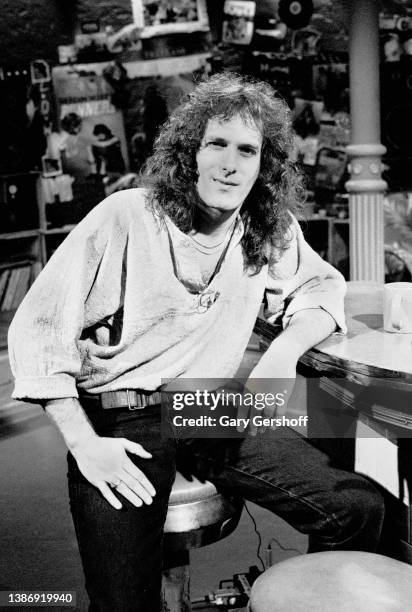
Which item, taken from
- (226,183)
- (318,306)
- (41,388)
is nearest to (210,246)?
(226,183)

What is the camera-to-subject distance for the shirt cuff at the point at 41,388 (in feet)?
4.18

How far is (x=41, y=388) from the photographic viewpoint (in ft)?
4.19

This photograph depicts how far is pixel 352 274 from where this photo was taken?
3727mm

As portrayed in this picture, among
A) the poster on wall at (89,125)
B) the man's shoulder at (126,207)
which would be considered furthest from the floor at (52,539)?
the poster on wall at (89,125)

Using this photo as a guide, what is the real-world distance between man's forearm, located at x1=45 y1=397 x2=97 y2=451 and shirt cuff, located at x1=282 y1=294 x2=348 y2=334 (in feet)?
1.58

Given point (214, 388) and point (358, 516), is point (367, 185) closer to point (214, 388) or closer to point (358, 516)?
point (214, 388)

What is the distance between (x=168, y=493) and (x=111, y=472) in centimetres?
12

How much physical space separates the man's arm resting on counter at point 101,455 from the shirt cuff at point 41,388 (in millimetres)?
23

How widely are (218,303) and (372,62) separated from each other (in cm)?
242

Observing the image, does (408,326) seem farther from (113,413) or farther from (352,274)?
(352,274)

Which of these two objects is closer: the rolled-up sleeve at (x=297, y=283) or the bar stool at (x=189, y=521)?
the bar stool at (x=189, y=521)

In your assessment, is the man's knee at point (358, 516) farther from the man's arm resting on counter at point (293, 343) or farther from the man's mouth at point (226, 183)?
the man's mouth at point (226, 183)

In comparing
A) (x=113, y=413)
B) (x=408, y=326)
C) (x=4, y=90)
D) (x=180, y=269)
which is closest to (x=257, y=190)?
(x=180, y=269)

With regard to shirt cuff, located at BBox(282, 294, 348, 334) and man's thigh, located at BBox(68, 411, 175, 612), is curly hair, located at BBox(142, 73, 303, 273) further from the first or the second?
man's thigh, located at BBox(68, 411, 175, 612)
